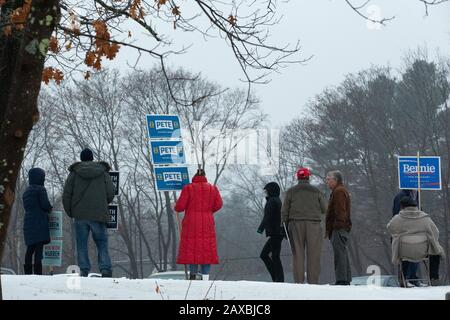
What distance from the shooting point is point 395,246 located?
17234mm

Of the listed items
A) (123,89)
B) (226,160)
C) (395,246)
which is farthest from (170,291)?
(226,160)

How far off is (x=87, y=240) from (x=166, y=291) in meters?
4.08

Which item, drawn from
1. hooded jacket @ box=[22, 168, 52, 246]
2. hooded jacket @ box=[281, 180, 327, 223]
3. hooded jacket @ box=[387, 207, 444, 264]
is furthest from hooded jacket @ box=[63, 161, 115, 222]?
hooded jacket @ box=[387, 207, 444, 264]

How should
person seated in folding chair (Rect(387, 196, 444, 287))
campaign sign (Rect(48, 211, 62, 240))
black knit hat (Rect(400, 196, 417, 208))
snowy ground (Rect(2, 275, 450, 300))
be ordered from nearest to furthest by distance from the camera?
snowy ground (Rect(2, 275, 450, 300)) < campaign sign (Rect(48, 211, 62, 240)) < person seated in folding chair (Rect(387, 196, 444, 287)) < black knit hat (Rect(400, 196, 417, 208))

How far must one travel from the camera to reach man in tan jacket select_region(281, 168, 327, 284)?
16.7m

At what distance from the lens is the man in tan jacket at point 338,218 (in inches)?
658

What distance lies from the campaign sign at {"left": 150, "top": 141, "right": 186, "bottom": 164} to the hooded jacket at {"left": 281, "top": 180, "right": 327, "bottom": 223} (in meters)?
1.86

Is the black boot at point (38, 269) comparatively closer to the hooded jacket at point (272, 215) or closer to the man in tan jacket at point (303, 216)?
the hooded jacket at point (272, 215)

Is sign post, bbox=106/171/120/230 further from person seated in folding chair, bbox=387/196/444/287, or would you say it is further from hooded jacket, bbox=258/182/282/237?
person seated in folding chair, bbox=387/196/444/287

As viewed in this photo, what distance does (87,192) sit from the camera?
15.4 metres

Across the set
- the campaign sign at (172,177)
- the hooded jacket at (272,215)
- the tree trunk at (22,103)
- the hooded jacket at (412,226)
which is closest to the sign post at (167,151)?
the campaign sign at (172,177)

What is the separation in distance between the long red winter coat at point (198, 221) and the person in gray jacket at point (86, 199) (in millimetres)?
1324
